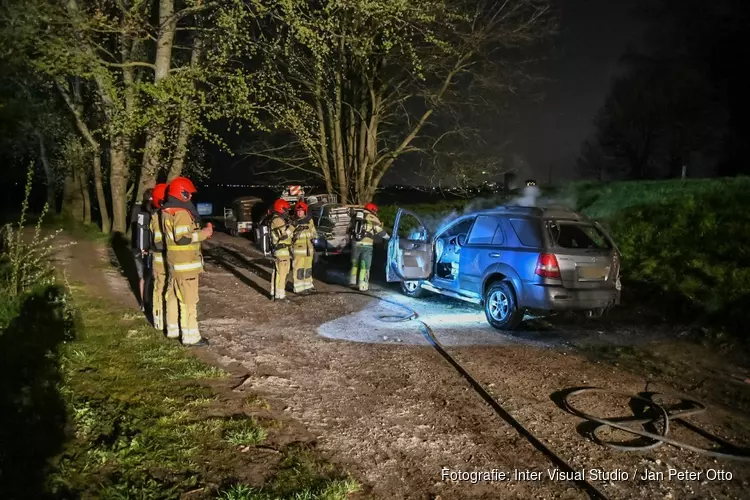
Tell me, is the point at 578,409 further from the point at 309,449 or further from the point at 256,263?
the point at 256,263

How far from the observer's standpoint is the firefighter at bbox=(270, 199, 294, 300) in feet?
32.3

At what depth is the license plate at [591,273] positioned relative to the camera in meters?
7.60

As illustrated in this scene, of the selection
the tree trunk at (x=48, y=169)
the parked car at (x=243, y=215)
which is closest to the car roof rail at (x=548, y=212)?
the parked car at (x=243, y=215)

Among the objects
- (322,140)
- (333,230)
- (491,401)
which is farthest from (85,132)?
(491,401)

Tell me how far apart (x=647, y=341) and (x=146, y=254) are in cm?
707

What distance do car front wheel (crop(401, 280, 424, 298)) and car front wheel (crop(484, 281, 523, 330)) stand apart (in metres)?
2.19

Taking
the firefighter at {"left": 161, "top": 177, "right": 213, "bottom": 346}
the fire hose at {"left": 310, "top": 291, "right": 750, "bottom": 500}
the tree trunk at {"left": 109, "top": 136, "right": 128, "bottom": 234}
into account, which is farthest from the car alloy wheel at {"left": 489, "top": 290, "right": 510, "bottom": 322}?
the tree trunk at {"left": 109, "top": 136, "right": 128, "bottom": 234}

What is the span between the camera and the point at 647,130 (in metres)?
38.6

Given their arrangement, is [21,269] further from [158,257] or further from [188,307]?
[188,307]

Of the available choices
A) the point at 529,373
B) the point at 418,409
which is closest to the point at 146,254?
the point at 418,409

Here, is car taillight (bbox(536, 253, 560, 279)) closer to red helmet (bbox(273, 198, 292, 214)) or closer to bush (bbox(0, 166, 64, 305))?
red helmet (bbox(273, 198, 292, 214))

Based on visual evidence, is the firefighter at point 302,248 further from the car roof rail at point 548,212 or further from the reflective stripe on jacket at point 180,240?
the car roof rail at point 548,212

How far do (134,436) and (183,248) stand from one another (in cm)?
281

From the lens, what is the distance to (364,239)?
10781 mm
